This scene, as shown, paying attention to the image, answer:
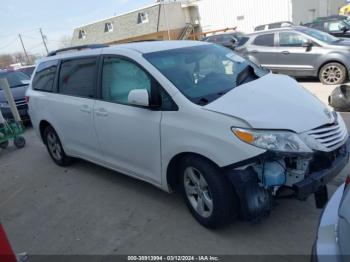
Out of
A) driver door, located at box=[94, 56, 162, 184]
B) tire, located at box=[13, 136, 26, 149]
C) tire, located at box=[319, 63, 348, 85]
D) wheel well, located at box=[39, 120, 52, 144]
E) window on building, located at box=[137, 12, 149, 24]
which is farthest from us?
window on building, located at box=[137, 12, 149, 24]

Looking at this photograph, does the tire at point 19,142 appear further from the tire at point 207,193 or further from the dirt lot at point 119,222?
the tire at point 207,193

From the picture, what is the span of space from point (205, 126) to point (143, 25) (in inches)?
1462

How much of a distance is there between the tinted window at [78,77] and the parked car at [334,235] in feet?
10.2

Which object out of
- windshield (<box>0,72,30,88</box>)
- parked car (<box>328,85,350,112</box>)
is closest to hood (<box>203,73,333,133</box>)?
parked car (<box>328,85,350,112</box>)

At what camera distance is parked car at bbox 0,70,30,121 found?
29.4ft

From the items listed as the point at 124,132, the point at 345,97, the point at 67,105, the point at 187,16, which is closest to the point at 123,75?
the point at 124,132

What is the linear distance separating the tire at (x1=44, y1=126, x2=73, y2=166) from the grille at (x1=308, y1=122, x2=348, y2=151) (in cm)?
381

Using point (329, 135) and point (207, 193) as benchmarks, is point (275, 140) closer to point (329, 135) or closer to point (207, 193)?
point (329, 135)

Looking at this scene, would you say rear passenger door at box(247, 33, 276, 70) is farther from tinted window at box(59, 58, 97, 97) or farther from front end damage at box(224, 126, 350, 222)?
front end damage at box(224, 126, 350, 222)

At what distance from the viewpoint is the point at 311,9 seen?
110 feet

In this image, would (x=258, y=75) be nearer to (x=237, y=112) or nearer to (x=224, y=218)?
(x=237, y=112)

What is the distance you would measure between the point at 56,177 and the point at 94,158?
1.09m

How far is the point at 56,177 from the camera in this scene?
5238mm

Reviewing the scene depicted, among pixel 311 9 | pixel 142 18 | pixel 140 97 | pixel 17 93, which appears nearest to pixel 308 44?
pixel 140 97
